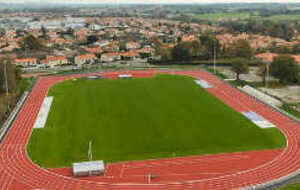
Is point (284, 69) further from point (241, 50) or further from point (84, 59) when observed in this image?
point (84, 59)

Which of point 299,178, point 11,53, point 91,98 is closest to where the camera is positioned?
point 299,178

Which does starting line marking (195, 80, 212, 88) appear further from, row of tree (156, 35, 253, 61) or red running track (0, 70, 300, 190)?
red running track (0, 70, 300, 190)

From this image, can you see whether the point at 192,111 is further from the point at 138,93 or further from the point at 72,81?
the point at 72,81

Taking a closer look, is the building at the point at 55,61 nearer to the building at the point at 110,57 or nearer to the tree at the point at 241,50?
the building at the point at 110,57

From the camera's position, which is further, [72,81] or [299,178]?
[72,81]

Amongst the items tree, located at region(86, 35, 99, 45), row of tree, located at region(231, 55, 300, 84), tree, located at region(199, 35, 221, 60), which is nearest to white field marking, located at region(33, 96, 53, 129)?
row of tree, located at region(231, 55, 300, 84)

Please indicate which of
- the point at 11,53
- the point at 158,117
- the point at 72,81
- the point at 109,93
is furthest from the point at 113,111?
the point at 11,53

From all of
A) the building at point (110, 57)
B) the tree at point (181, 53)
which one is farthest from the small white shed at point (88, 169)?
the building at point (110, 57)
